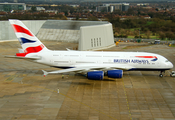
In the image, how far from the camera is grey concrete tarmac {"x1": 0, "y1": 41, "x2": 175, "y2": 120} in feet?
89.3

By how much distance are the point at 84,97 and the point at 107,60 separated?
1055cm

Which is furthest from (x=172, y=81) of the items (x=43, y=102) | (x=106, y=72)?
(x=43, y=102)

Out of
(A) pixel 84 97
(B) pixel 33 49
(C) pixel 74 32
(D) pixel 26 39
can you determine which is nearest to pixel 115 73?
(A) pixel 84 97

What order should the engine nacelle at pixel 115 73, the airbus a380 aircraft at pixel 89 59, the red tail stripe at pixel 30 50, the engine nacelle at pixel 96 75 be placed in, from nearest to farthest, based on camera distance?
the engine nacelle at pixel 96 75, the engine nacelle at pixel 115 73, the airbus a380 aircraft at pixel 89 59, the red tail stripe at pixel 30 50

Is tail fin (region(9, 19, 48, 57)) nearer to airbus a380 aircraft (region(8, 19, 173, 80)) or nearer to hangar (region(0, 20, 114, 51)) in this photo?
airbus a380 aircraft (region(8, 19, 173, 80))

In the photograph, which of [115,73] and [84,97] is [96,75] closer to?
[115,73]

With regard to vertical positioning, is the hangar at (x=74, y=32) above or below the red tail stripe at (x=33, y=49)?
below

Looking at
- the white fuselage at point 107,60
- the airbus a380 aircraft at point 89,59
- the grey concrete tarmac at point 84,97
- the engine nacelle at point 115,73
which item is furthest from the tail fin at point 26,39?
the engine nacelle at point 115,73

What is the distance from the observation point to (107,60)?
40.6 meters

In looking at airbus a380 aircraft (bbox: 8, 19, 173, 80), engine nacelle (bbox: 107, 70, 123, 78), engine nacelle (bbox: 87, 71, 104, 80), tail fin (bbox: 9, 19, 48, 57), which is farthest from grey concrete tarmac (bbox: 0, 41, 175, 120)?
tail fin (bbox: 9, 19, 48, 57)

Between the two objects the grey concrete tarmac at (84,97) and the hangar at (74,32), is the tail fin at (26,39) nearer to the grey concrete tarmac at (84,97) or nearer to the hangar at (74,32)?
the grey concrete tarmac at (84,97)

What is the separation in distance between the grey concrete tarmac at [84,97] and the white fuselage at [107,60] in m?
2.44

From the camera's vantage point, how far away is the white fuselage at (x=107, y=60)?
40.5 m

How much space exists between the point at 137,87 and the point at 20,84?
1968cm
